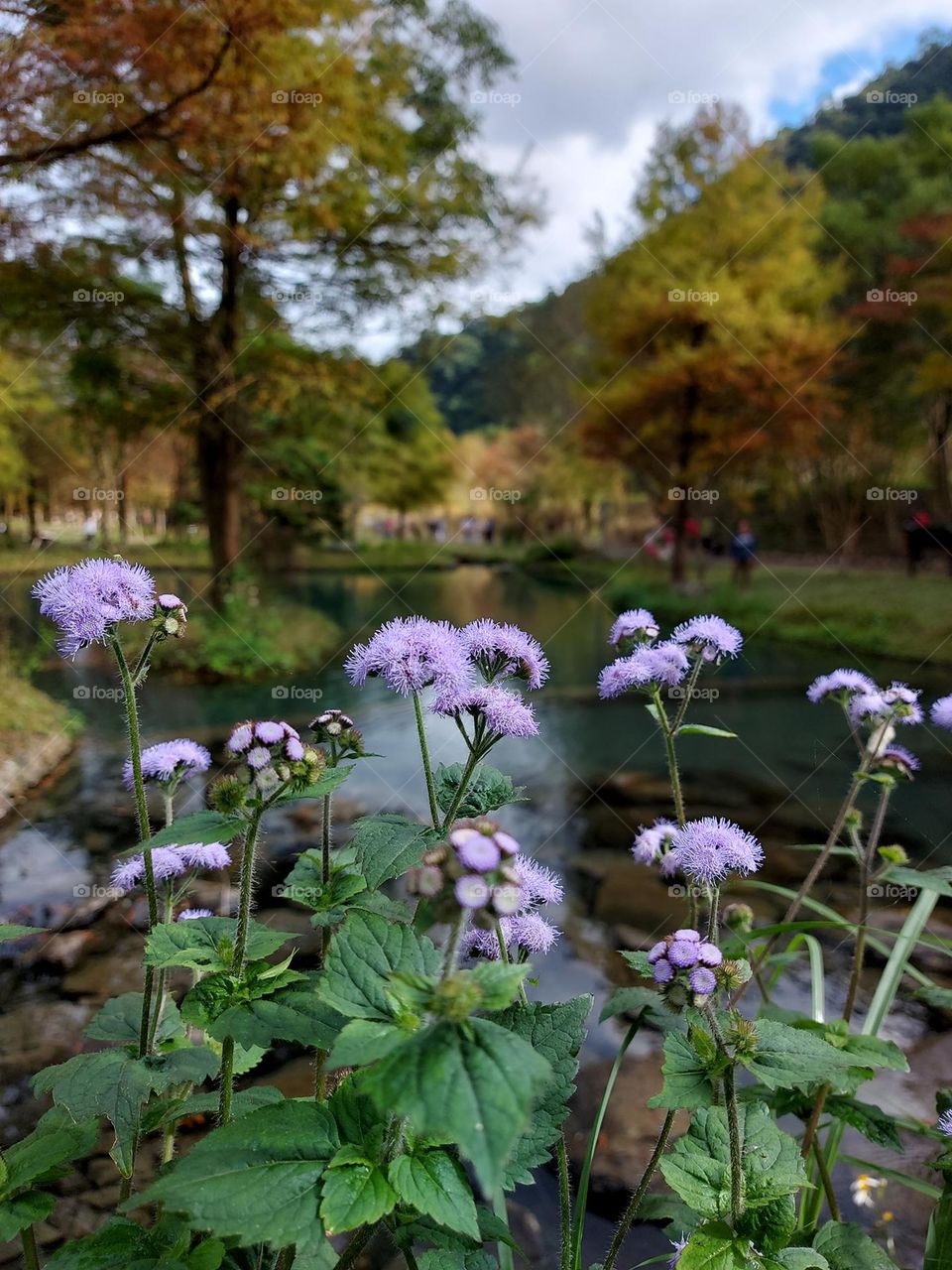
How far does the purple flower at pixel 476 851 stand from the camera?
81 cm

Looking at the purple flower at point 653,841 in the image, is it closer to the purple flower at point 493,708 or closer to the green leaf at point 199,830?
the purple flower at point 493,708

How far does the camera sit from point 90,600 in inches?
51.9

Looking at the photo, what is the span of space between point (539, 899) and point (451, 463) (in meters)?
15.5

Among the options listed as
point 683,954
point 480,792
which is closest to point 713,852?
point 683,954

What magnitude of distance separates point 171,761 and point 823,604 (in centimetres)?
1263

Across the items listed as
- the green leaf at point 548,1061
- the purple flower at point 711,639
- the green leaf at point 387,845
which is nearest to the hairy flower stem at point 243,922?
the green leaf at point 387,845

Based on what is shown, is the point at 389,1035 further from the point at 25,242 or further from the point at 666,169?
the point at 666,169

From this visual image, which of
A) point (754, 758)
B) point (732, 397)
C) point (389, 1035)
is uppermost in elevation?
point (732, 397)

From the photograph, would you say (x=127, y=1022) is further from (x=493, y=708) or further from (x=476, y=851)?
(x=476, y=851)

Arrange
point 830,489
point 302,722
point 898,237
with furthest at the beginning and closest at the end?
point 830,489, point 898,237, point 302,722

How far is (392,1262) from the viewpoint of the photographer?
2123 millimetres

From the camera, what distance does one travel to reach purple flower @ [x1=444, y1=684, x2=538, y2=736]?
1.22m

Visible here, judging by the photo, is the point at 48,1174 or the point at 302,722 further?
the point at 302,722

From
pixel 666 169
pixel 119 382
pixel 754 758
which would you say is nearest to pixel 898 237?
pixel 666 169
